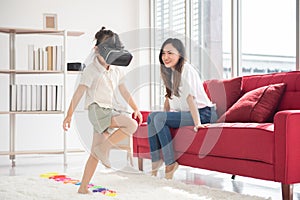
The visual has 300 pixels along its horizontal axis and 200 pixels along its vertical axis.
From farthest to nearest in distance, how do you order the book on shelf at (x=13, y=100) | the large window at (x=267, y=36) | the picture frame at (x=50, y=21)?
Answer: the picture frame at (x=50, y=21) < the book on shelf at (x=13, y=100) < the large window at (x=267, y=36)

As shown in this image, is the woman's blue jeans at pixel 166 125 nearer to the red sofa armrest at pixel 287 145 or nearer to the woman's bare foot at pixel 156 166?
the woman's bare foot at pixel 156 166

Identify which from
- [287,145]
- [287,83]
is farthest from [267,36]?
[287,145]

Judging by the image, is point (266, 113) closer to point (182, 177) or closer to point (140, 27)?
point (182, 177)

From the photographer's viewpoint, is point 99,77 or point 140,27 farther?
point 140,27

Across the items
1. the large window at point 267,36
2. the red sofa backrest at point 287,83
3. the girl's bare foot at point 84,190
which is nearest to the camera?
the girl's bare foot at point 84,190

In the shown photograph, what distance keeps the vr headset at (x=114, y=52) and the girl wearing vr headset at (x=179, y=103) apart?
0.75 metres

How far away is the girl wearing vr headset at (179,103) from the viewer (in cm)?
353

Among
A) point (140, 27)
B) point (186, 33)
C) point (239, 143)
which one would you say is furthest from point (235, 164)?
point (140, 27)

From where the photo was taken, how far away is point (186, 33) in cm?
565

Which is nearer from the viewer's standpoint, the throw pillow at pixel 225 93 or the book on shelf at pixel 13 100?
the throw pillow at pixel 225 93

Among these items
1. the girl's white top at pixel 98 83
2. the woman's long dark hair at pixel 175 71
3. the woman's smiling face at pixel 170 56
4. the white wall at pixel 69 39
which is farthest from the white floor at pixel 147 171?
the girl's white top at pixel 98 83

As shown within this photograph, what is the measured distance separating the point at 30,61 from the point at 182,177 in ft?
6.74

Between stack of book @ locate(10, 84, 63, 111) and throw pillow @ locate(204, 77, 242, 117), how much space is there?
172 centimetres

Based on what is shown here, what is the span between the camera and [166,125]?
3.62 m
